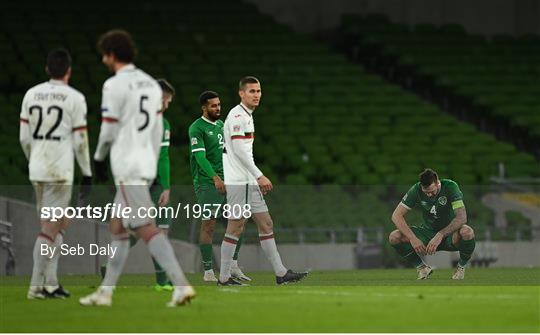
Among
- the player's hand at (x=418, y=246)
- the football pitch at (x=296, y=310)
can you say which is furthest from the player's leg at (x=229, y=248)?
the player's hand at (x=418, y=246)

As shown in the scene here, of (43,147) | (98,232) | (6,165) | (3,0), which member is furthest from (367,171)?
(43,147)

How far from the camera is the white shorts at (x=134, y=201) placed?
387 inches

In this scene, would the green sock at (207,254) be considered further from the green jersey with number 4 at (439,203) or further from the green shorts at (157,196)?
the green jersey with number 4 at (439,203)

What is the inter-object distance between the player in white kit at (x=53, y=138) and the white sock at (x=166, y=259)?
1.18m

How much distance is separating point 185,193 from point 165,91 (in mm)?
5231

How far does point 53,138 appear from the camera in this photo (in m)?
10.9

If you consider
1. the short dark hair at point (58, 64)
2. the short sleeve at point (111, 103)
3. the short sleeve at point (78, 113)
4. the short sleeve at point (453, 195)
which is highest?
the short dark hair at point (58, 64)

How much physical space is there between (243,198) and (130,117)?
371cm

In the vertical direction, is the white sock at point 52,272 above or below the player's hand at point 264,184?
below

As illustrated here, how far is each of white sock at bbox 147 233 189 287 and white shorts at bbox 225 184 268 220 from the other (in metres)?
3.49

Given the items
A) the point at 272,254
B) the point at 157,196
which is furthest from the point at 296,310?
the point at 272,254

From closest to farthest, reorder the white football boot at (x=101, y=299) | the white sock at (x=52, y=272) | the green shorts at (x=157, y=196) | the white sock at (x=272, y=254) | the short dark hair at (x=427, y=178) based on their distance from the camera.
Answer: the white football boot at (x=101, y=299), the white sock at (x=52, y=272), the green shorts at (x=157, y=196), the white sock at (x=272, y=254), the short dark hair at (x=427, y=178)

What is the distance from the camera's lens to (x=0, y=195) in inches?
684

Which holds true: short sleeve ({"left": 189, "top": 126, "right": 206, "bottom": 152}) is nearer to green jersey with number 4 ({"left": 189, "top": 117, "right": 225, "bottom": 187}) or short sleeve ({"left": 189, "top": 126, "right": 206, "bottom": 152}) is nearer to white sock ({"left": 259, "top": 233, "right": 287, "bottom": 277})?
green jersey with number 4 ({"left": 189, "top": 117, "right": 225, "bottom": 187})
